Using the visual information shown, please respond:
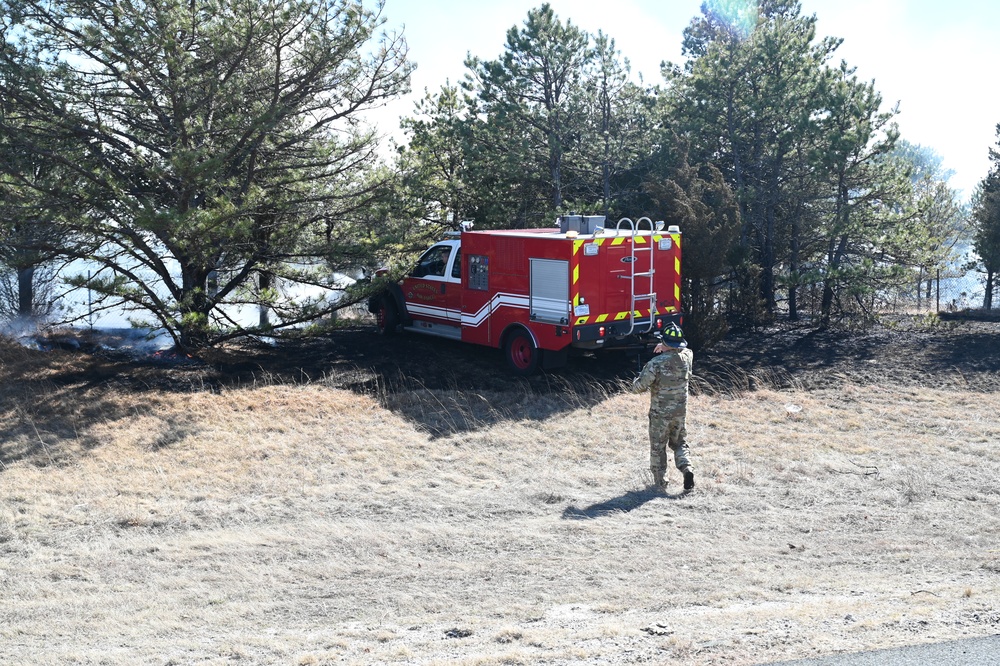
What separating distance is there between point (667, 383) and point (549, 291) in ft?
15.1

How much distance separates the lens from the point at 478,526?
8148mm

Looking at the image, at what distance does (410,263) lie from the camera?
50.1 feet

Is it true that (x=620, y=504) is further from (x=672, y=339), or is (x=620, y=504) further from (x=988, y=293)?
(x=988, y=293)

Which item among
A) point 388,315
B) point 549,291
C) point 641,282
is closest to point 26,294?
point 388,315

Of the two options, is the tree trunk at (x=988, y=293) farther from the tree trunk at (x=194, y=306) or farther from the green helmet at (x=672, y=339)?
the tree trunk at (x=194, y=306)

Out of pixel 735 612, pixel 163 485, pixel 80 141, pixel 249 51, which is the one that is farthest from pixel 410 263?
pixel 735 612

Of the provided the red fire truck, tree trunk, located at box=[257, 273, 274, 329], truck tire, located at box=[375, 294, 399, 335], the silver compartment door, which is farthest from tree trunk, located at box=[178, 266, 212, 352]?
the silver compartment door

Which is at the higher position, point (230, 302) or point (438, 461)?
point (230, 302)

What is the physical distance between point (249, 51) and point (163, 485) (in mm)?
6560

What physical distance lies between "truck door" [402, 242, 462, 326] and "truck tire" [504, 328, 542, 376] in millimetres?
1329

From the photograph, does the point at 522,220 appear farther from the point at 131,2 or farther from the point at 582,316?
the point at 131,2

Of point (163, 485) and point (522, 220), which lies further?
point (522, 220)

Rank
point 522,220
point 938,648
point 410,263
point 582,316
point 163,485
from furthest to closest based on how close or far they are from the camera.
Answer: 1. point 522,220
2. point 410,263
3. point 582,316
4. point 163,485
5. point 938,648

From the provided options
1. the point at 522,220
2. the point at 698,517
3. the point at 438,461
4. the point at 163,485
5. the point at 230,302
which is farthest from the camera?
the point at 522,220
